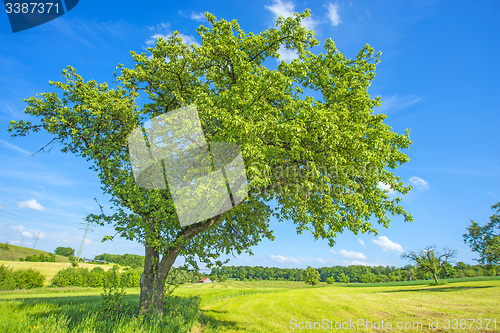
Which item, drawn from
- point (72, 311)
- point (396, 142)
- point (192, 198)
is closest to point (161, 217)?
point (192, 198)

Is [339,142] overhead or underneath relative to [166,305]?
overhead

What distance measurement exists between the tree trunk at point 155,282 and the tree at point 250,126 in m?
0.06

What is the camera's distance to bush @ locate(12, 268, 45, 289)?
154 feet

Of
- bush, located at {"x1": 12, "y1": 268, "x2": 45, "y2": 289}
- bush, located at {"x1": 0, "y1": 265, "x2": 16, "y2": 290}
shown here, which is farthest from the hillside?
bush, located at {"x1": 0, "y1": 265, "x2": 16, "y2": 290}

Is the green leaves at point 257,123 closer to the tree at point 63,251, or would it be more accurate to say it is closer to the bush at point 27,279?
the bush at point 27,279

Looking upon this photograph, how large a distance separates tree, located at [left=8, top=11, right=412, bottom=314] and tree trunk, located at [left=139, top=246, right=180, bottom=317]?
0.06 metres

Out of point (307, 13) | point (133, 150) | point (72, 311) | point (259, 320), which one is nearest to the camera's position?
point (72, 311)

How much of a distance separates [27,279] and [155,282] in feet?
183

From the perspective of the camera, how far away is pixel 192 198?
11.3 metres

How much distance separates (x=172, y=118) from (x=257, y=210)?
8.98 metres

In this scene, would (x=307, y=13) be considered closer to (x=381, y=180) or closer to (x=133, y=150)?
(x=381, y=180)

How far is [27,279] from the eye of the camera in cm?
4775

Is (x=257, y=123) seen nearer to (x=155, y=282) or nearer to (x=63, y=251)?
(x=155, y=282)

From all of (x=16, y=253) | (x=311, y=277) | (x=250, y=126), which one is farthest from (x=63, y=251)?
(x=250, y=126)
